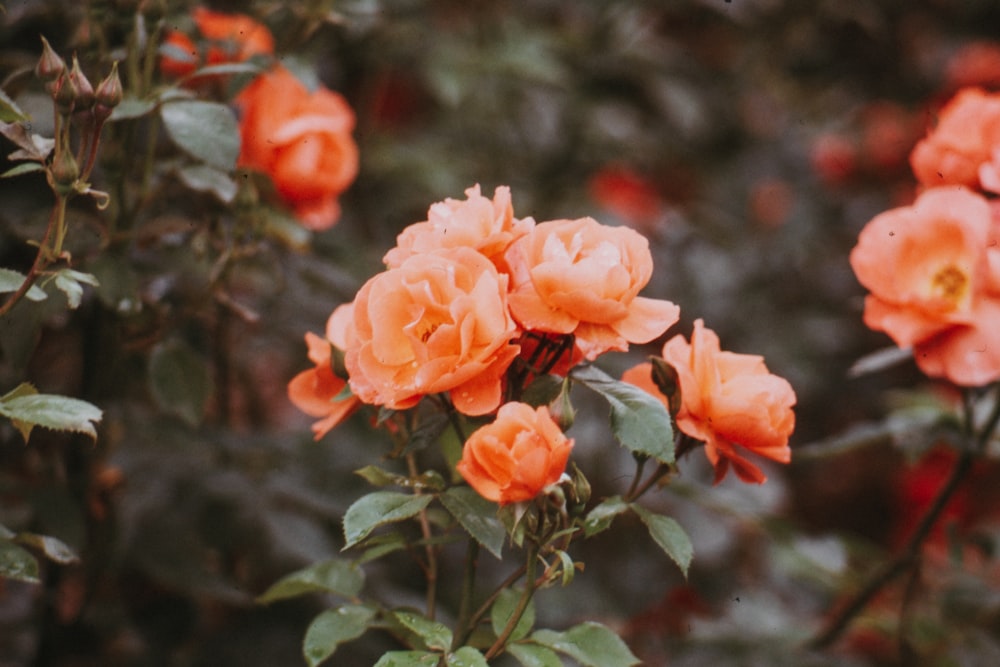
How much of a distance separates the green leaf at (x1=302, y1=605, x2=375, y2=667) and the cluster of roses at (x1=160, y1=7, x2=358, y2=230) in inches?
21.5

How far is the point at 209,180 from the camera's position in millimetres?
950

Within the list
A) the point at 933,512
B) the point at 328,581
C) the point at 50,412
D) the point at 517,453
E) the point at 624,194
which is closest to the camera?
the point at 517,453

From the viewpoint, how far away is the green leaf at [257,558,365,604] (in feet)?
2.69

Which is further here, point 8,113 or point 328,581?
point 328,581

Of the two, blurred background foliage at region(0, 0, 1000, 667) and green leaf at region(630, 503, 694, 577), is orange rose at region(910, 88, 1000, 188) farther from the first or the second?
green leaf at region(630, 503, 694, 577)

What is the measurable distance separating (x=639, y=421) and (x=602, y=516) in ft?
0.26

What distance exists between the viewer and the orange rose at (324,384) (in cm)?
78

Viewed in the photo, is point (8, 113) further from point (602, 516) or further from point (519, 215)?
point (519, 215)

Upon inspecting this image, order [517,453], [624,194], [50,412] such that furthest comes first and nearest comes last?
[624,194] < [50,412] < [517,453]

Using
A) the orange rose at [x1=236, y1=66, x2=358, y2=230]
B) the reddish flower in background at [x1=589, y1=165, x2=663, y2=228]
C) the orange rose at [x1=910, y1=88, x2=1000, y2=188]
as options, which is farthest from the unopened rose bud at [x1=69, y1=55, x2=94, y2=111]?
the reddish flower in background at [x1=589, y1=165, x2=663, y2=228]

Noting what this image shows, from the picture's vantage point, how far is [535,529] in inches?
26.3

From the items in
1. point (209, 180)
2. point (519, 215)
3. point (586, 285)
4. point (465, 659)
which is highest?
point (586, 285)

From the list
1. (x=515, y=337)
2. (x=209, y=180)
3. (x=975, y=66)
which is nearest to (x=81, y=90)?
(x=209, y=180)

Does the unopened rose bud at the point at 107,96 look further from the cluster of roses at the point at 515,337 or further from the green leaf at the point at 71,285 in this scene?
the cluster of roses at the point at 515,337
